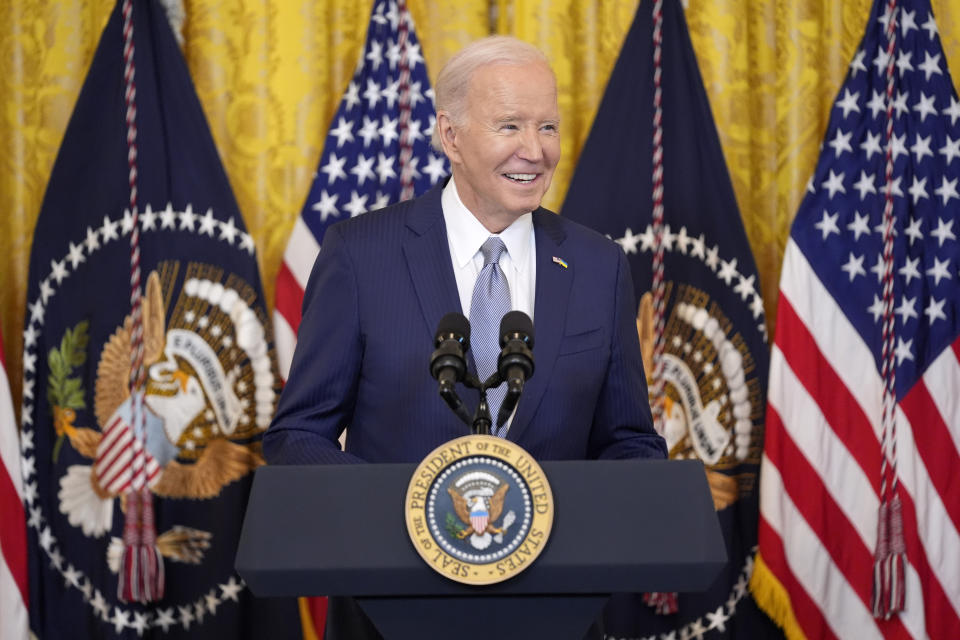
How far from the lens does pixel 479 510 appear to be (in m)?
1.26

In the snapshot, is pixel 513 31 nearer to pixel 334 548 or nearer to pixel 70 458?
pixel 70 458

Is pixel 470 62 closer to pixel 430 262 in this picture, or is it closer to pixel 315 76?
pixel 430 262

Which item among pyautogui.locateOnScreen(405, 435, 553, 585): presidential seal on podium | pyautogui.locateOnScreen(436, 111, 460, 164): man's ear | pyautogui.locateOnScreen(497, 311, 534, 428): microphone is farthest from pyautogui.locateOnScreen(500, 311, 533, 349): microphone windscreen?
pyautogui.locateOnScreen(436, 111, 460, 164): man's ear

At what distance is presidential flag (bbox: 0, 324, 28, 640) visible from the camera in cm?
305

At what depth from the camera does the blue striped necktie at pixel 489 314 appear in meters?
1.79

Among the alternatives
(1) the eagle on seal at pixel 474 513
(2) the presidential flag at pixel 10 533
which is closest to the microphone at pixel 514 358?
(1) the eagle on seal at pixel 474 513

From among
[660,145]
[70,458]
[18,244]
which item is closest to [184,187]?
[18,244]

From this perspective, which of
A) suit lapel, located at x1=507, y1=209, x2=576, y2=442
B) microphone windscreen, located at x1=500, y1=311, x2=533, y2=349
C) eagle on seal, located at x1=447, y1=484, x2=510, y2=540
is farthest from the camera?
suit lapel, located at x1=507, y1=209, x2=576, y2=442

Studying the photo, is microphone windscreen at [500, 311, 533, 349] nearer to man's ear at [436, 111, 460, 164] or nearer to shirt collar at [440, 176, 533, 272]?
shirt collar at [440, 176, 533, 272]

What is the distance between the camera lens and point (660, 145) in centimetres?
333

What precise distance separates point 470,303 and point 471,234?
14cm

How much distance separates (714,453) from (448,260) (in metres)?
1.71

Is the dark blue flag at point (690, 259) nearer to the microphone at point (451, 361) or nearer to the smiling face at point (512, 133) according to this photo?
the smiling face at point (512, 133)

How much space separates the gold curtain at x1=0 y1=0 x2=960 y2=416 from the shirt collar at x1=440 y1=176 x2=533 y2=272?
1.47 metres
